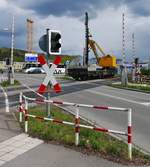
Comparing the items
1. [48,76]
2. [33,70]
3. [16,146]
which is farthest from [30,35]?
[16,146]

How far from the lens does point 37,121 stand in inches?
500

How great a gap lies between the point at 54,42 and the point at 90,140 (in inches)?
167

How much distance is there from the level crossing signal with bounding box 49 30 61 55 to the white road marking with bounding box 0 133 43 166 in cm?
305

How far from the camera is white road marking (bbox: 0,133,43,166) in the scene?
8391 millimetres

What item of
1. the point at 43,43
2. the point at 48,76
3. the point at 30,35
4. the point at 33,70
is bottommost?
the point at 33,70

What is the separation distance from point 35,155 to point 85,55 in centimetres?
4848

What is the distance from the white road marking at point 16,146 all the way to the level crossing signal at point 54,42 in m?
3.05

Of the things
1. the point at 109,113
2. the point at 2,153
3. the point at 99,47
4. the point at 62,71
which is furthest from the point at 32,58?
the point at 2,153

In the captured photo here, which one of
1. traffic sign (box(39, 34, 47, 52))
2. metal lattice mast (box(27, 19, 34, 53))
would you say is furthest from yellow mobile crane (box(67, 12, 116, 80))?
metal lattice mast (box(27, 19, 34, 53))

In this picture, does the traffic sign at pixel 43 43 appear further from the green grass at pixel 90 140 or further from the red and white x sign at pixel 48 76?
the green grass at pixel 90 140

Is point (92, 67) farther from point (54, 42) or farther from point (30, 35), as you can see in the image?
point (30, 35)

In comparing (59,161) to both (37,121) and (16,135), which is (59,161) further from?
(37,121)

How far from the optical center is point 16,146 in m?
9.43

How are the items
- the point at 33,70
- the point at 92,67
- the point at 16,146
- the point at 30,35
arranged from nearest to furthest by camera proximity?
the point at 16,146 < the point at 92,67 < the point at 33,70 < the point at 30,35
